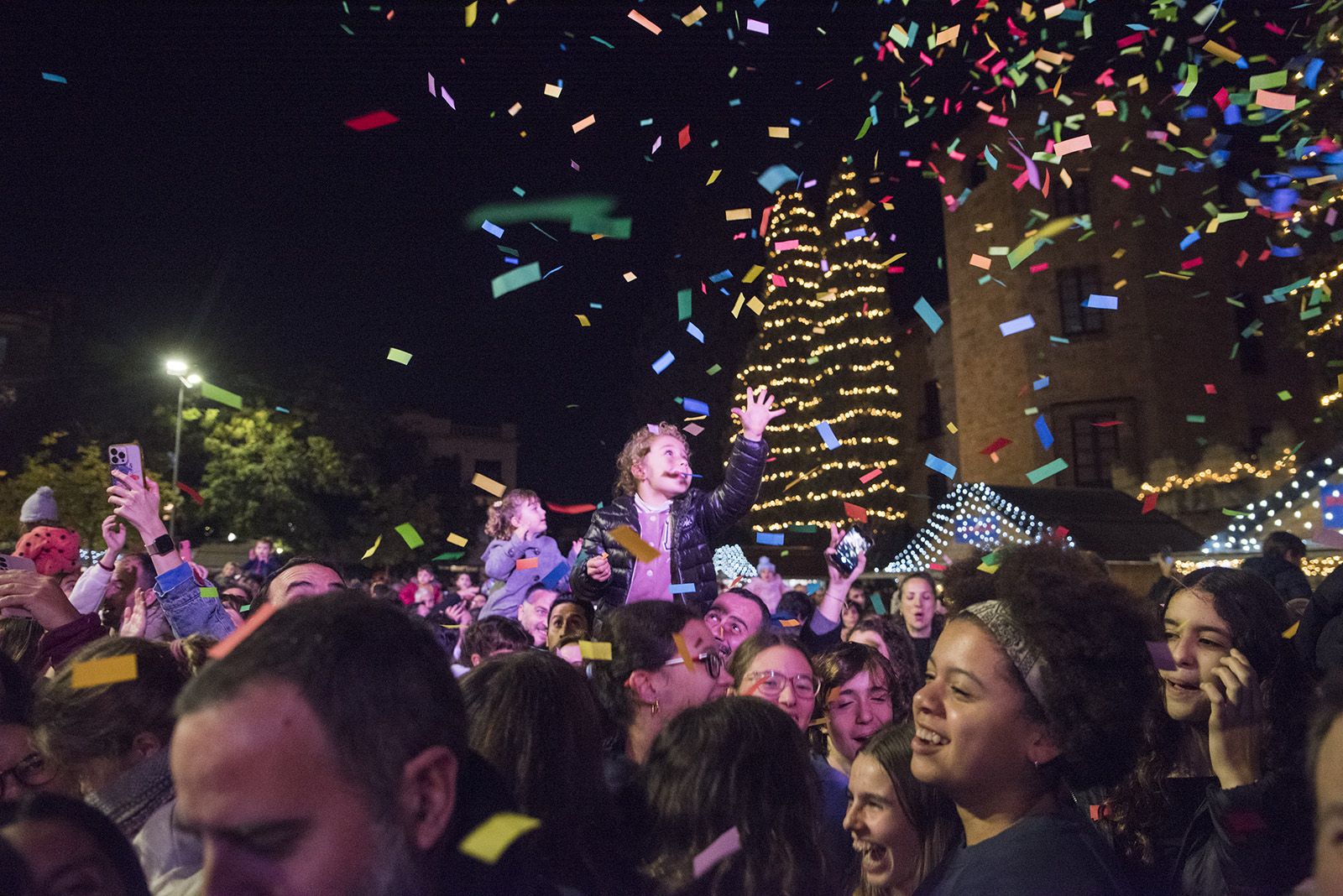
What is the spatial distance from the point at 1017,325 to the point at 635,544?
72.9 ft

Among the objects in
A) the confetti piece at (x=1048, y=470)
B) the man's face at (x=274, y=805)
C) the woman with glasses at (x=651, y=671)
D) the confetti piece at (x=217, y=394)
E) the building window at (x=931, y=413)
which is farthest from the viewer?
the building window at (x=931, y=413)

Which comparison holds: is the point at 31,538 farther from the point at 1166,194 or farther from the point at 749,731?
the point at 1166,194

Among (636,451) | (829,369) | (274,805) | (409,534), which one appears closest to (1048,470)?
(829,369)

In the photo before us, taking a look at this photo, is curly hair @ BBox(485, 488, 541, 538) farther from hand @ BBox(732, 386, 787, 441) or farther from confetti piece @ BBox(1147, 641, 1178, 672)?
confetti piece @ BBox(1147, 641, 1178, 672)

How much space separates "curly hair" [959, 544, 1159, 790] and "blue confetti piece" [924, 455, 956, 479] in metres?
26.2

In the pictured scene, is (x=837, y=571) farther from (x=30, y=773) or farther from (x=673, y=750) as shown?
(x=30, y=773)

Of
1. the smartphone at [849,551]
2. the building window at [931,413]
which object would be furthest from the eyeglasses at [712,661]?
the building window at [931,413]

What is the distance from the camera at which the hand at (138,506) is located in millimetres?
4168

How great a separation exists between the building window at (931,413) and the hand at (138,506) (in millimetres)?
29405

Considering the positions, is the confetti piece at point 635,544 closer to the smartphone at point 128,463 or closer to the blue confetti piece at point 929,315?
the smartphone at point 128,463

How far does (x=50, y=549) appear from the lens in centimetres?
509

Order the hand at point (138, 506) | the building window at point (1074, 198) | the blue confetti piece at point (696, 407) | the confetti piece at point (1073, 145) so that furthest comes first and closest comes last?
the blue confetti piece at point (696, 407)
the building window at point (1074, 198)
the confetti piece at point (1073, 145)
the hand at point (138, 506)

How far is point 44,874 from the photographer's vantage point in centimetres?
151

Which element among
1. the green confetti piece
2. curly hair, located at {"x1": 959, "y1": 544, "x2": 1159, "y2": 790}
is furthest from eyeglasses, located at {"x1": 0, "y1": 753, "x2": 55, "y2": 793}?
A: the green confetti piece
